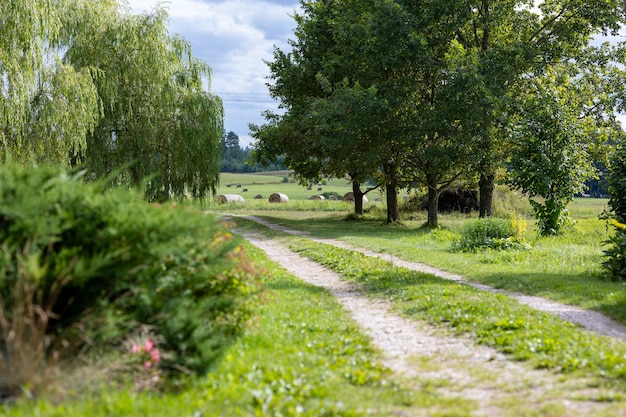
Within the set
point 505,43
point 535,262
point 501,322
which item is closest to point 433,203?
point 505,43

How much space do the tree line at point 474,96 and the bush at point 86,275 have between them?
21.4 metres

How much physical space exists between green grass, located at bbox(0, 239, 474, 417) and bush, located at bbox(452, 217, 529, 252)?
12.6 meters

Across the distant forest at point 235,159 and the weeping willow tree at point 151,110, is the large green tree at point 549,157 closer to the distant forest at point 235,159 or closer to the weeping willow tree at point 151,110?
the weeping willow tree at point 151,110

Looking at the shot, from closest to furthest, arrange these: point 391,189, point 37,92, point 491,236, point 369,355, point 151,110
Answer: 1. point 369,355
2. point 37,92
3. point 491,236
4. point 151,110
5. point 391,189

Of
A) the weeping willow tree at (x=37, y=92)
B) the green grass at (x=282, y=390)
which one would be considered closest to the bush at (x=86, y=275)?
the green grass at (x=282, y=390)

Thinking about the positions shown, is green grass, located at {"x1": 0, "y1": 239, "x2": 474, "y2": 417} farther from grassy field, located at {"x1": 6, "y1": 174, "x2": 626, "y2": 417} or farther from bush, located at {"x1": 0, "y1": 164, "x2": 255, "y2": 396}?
bush, located at {"x1": 0, "y1": 164, "x2": 255, "y2": 396}

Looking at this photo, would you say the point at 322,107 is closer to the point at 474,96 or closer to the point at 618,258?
the point at 474,96

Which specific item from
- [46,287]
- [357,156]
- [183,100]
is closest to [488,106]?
[357,156]

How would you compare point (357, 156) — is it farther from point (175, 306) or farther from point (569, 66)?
point (175, 306)

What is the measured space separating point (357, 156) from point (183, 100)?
10105 millimetres

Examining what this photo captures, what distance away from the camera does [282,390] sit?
6.06 meters

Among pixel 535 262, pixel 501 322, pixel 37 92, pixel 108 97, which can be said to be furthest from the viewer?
pixel 108 97

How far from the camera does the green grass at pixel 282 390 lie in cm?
526

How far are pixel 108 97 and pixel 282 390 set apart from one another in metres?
20.2
